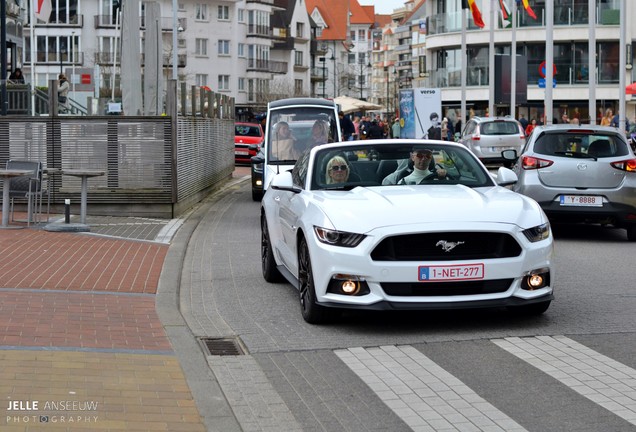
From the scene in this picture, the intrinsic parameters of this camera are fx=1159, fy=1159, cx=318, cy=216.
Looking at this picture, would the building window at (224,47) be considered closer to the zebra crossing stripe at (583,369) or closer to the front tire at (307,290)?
the front tire at (307,290)

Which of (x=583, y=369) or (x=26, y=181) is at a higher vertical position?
(x=26, y=181)

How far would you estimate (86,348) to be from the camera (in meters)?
8.08

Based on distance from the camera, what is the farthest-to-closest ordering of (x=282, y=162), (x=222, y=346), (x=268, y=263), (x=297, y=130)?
(x=297, y=130) → (x=282, y=162) → (x=268, y=263) → (x=222, y=346)

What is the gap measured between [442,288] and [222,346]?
173 cm

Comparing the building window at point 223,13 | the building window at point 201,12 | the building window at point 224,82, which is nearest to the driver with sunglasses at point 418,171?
the building window at point 201,12

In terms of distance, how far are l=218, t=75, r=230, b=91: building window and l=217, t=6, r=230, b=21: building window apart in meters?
5.38

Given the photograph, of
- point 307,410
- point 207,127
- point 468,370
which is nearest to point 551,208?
point 468,370

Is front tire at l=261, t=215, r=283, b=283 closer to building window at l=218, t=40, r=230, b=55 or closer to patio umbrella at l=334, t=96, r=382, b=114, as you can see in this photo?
patio umbrella at l=334, t=96, r=382, b=114

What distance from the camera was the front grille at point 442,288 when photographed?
882 centimetres

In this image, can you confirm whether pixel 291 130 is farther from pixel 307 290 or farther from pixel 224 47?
pixel 224 47

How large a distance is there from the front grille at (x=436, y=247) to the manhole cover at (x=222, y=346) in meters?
1.24

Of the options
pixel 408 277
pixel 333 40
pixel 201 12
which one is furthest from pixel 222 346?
pixel 333 40

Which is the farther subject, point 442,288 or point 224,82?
point 224,82

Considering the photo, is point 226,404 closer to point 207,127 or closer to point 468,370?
point 468,370
